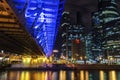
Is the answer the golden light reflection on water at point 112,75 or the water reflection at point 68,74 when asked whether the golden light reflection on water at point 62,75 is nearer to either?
the water reflection at point 68,74

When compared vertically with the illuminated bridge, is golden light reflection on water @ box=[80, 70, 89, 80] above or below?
below

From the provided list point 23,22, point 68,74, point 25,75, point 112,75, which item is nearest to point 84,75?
point 68,74

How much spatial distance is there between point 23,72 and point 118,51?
90397 mm

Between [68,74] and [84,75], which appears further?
[68,74]

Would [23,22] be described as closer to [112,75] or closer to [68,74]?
[112,75]

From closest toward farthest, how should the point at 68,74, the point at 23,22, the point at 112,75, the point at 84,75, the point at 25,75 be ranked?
the point at 23,22, the point at 25,75, the point at 84,75, the point at 112,75, the point at 68,74

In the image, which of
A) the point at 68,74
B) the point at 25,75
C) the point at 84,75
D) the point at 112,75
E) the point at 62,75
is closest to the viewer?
the point at 25,75

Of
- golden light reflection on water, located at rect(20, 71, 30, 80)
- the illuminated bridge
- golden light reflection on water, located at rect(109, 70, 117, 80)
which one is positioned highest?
the illuminated bridge

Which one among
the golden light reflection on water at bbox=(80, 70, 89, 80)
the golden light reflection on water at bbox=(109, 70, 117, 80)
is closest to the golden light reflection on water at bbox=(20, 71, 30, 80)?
the golden light reflection on water at bbox=(80, 70, 89, 80)

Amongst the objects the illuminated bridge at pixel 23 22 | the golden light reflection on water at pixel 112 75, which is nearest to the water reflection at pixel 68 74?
the golden light reflection on water at pixel 112 75

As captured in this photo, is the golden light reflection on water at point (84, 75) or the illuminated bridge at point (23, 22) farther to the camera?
the golden light reflection on water at point (84, 75)

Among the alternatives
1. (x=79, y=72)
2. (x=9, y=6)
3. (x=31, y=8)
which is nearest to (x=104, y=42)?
(x=79, y=72)

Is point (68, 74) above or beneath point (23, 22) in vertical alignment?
beneath

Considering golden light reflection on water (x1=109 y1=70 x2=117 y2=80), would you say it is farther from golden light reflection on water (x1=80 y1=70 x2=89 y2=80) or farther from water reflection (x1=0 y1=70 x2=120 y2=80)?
golden light reflection on water (x1=80 y1=70 x2=89 y2=80)
